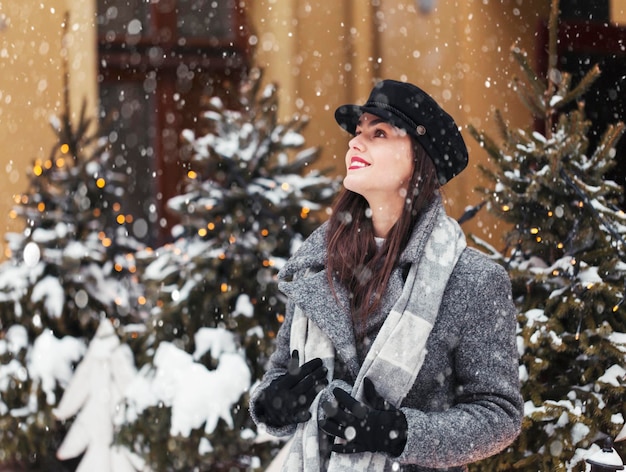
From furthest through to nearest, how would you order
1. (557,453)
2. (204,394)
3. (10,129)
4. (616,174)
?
(10,129)
(616,174)
(204,394)
(557,453)

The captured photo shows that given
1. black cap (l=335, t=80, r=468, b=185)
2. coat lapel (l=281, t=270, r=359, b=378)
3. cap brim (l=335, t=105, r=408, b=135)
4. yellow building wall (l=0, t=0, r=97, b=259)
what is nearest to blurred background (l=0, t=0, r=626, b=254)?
yellow building wall (l=0, t=0, r=97, b=259)

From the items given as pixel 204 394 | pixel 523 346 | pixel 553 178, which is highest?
pixel 553 178

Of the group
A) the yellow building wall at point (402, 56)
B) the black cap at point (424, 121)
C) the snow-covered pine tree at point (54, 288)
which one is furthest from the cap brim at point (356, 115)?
the snow-covered pine tree at point (54, 288)

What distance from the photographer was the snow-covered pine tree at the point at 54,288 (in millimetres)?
4848

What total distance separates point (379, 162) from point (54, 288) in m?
3.09

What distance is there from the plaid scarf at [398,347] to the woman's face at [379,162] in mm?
160

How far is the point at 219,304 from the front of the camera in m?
4.29

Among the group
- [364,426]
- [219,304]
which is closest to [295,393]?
[364,426]

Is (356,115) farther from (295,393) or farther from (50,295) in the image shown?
(50,295)

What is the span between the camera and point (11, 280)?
4.92 metres

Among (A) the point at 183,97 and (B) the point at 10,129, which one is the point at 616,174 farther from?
(B) the point at 10,129

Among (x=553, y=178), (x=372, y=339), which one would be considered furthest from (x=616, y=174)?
(x=372, y=339)

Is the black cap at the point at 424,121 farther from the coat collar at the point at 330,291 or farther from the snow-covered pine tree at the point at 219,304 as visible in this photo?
the snow-covered pine tree at the point at 219,304

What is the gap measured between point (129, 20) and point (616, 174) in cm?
486
